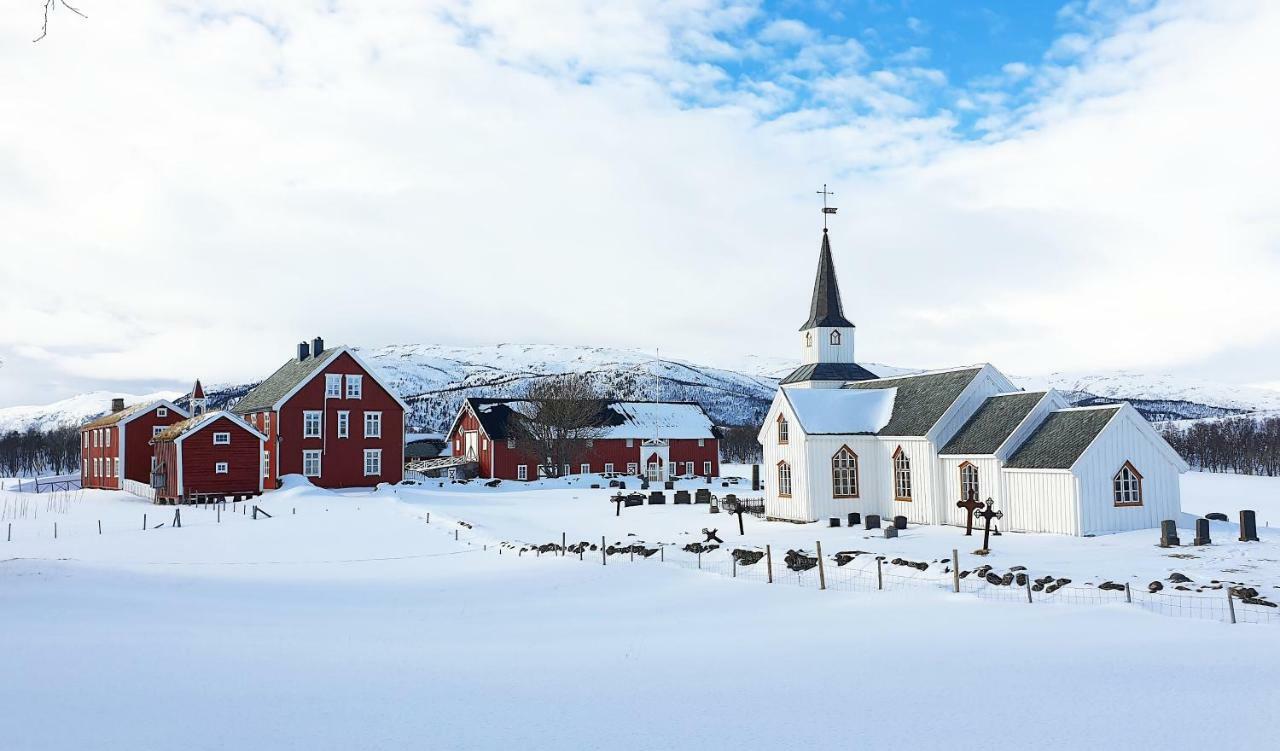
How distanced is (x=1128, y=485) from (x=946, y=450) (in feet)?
20.4

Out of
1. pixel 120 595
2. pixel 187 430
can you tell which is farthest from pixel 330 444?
pixel 120 595

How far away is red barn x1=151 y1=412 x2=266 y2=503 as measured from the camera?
46.5m

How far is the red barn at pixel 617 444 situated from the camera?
65625 millimetres

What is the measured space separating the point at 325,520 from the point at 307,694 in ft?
87.7

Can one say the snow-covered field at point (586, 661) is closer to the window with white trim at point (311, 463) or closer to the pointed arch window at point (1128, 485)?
the pointed arch window at point (1128, 485)

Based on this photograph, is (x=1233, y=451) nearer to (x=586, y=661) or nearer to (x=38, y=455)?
(x=586, y=661)

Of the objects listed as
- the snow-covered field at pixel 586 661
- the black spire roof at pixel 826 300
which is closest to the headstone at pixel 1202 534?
the snow-covered field at pixel 586 661

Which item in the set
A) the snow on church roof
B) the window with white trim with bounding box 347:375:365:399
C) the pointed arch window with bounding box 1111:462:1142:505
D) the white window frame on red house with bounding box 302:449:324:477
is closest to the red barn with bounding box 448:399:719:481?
the window with white trim with bounding box 347:375:365:399

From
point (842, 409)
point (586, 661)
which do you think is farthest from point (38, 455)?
point (586, 661)

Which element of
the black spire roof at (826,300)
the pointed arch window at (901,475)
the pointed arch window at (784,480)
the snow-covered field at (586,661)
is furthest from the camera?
the black spire roof at (826,300)

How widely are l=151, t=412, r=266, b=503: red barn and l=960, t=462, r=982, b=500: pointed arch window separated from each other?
35.9 metres

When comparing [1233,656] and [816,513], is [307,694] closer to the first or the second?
[1233,656]

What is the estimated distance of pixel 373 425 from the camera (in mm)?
54250

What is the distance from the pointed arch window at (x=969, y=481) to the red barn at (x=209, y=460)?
35.9 m
